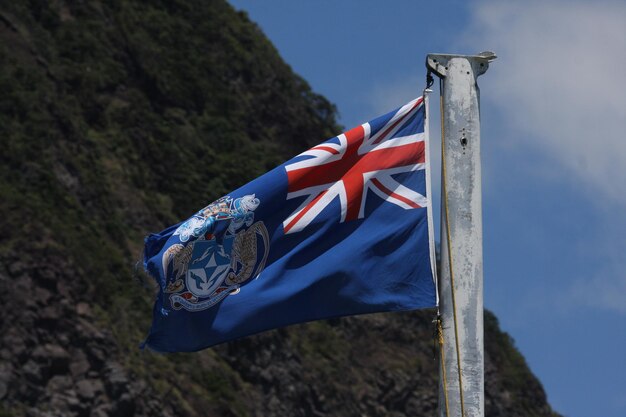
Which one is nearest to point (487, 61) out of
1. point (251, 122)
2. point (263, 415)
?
point (263, 415)

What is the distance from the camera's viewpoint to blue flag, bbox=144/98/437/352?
973 cm

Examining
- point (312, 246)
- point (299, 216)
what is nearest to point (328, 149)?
point (299, 216)

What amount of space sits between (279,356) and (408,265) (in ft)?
111

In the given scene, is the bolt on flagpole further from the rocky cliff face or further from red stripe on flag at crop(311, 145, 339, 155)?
the rocky cliff face

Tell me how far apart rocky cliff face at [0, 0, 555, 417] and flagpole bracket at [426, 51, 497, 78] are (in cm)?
2316

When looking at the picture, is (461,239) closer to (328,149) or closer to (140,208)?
(328,149)

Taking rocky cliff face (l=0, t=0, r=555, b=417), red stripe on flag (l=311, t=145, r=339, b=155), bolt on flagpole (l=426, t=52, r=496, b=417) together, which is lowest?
bolt on flagpole (l=426, t=52, r=496, b=417)

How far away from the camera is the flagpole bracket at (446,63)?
30.3 ft

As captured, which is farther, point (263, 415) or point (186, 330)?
point (263, 415)

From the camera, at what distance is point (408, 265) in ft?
31.6

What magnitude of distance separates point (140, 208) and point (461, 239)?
3662 cm

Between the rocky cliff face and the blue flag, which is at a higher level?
the rocky cliff face

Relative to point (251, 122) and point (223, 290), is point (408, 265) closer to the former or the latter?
point (223, 290)

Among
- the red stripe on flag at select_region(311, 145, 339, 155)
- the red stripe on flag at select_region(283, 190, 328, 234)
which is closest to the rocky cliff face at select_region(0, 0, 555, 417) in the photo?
the red stripe on flag at select_region(283, 190, 328, 234)
